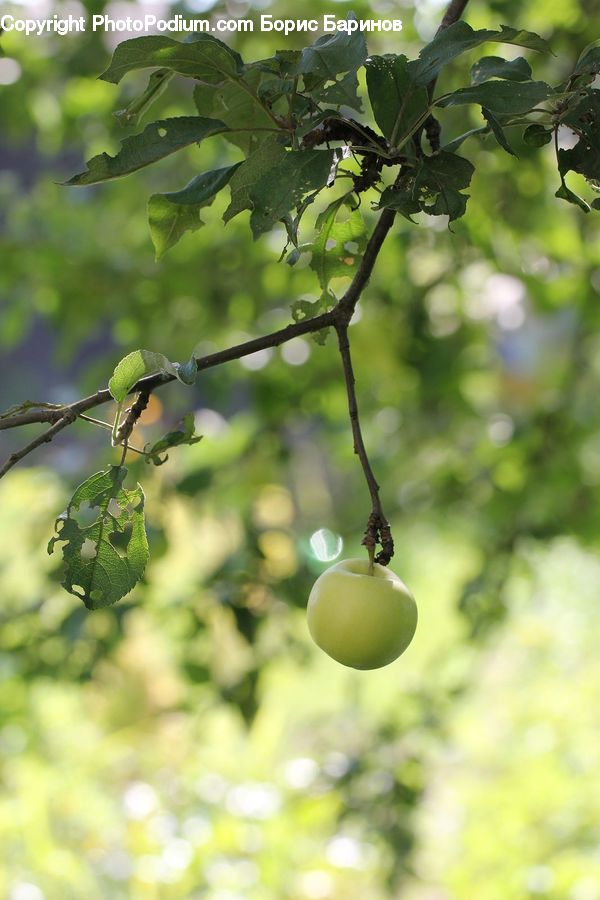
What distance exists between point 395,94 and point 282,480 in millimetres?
1560

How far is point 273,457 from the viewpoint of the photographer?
183 cm

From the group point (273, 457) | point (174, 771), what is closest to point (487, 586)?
point (273, 457)

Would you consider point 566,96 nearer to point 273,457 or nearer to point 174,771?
point 273,457

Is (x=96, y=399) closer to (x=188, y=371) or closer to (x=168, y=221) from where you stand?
(x=188, y=371)

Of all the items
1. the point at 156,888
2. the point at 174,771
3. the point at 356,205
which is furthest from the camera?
the point at 174,771

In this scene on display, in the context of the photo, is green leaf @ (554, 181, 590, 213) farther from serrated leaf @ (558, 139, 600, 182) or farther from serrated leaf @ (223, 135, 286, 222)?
serrated leaf @ (223, 135, 286, 222)

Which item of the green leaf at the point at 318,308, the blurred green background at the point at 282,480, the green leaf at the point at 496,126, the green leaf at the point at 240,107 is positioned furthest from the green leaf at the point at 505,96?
the blurred green background at the point at 282,480

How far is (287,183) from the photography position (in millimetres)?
567

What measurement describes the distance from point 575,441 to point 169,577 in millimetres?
2281

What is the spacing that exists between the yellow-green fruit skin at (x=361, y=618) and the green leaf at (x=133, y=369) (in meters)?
0.16

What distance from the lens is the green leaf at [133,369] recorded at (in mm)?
556

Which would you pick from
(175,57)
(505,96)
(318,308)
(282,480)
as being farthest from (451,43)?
(282,480)

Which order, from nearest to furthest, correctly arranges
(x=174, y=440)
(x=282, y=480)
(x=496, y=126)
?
(x=496, y=126) → (x=174, y=440) → (x=282, y=480)

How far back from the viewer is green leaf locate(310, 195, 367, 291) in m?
0.73
